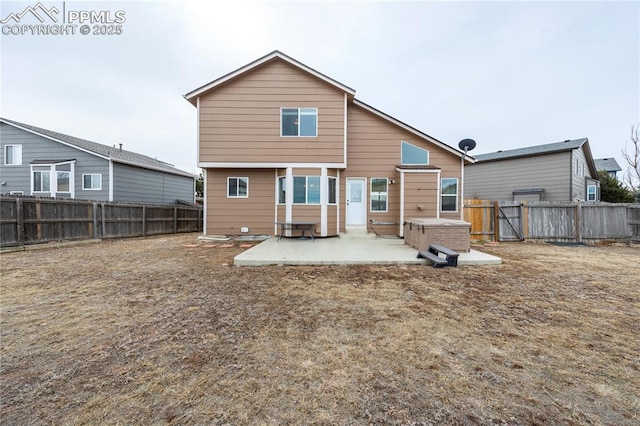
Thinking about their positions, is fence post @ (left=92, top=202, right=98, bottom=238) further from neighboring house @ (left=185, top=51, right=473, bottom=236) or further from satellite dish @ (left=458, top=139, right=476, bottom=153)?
satellite dish @ (left=458, top=139, right=476, bottom=153)

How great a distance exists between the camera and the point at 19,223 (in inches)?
301

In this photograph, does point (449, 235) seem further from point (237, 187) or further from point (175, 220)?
point (175, 220)

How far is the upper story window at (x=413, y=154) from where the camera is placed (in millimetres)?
10461

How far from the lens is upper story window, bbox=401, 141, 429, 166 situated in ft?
34.3

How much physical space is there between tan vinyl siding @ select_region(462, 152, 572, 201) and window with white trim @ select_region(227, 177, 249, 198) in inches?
637

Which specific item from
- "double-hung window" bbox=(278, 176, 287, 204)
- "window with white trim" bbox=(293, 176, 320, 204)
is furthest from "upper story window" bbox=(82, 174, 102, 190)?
"window with white trim" bbox=(293, 176, 320, 204)

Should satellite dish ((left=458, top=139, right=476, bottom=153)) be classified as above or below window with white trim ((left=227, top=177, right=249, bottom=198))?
above

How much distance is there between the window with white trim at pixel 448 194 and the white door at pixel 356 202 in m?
3.19

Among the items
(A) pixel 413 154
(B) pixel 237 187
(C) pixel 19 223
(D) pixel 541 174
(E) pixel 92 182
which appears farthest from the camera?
(D) pixel 541 174

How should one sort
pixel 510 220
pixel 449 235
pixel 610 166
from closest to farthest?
pixel 449 235 < pixel 510 220 < pixel 610 166

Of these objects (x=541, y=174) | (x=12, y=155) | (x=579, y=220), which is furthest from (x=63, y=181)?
(x=541, y=174)

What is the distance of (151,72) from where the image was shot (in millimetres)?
14766

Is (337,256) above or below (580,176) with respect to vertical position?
below

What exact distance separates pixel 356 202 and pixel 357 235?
136 centimetres
